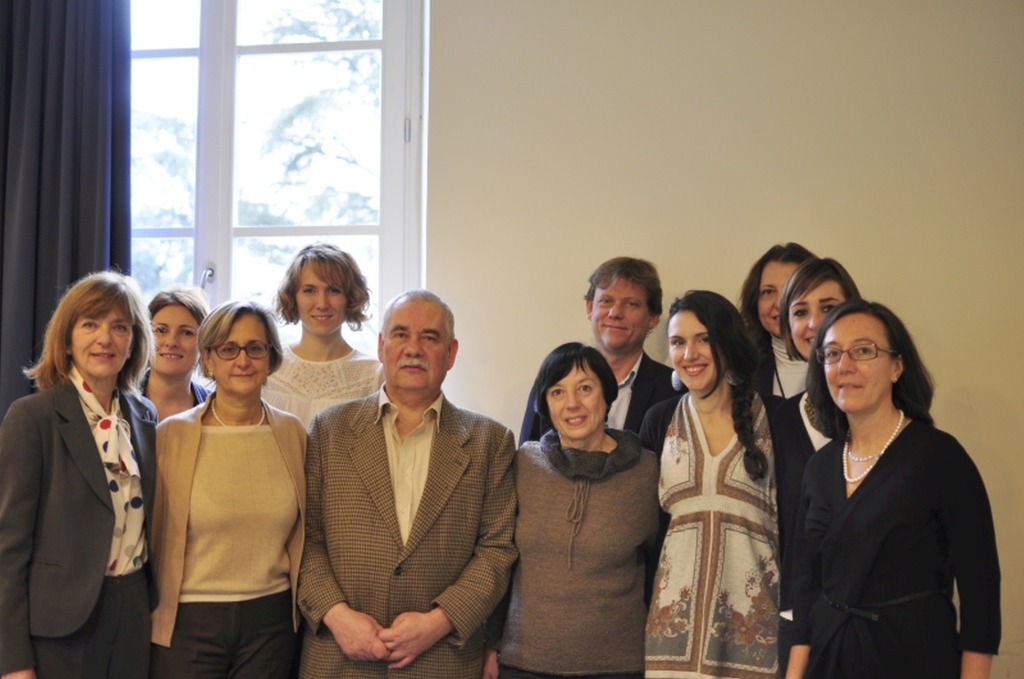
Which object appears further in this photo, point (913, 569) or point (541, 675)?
point (541, 675)

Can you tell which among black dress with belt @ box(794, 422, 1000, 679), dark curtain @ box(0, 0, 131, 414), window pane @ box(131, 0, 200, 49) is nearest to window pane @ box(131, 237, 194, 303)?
dark curtain @ box(0, 0, 131, 414)

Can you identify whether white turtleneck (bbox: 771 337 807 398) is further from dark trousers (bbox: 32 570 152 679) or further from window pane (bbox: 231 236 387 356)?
dark trousers (bbox: 32 570 152 679)

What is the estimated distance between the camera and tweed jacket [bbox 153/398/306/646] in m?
2.40

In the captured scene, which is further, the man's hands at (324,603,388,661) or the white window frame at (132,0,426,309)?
the white window frame at (132,0,426,309)

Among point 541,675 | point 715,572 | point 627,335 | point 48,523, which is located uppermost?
point 627,335

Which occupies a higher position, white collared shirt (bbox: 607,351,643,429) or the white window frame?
the white window frame

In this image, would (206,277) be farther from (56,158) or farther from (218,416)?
(218,416)

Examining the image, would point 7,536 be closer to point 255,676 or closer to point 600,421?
point 255,676

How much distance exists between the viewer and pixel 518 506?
2.58 metres

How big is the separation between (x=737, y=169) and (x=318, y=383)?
1685 millimetres

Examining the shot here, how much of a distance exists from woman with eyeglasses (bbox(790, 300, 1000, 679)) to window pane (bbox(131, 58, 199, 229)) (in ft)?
9.35

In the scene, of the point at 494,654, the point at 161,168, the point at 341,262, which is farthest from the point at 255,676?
the point at 161,168

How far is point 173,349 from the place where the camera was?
301cm

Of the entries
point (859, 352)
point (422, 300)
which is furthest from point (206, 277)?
point (859, 352)
